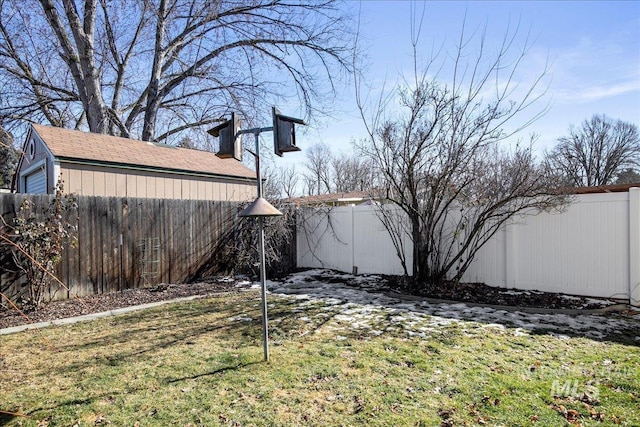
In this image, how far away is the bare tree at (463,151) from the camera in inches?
243

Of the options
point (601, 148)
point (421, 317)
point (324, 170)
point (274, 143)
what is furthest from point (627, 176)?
point (274, 143)

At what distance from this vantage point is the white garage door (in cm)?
816

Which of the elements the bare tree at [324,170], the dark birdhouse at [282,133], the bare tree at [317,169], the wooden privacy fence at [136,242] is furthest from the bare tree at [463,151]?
the bare tree at [317,169]

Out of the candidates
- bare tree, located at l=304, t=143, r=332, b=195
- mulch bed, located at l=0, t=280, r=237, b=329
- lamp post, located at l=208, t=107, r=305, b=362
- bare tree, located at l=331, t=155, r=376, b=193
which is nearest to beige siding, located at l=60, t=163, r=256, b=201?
mulch bed, located at l=0, t=280, r=237, b=329

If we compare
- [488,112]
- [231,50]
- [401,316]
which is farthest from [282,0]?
[401,316]

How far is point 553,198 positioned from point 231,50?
1187 cm

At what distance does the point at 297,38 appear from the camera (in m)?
13.1

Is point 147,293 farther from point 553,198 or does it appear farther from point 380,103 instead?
point 553,198

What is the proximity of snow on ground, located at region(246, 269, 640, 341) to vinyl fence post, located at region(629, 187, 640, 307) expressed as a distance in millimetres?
802

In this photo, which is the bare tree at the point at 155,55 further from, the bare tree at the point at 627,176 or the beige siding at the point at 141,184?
the bare tree at the point at 627,176

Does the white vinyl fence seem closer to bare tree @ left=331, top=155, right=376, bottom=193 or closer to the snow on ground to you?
the snow on ground

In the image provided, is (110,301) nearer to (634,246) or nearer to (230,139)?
(230,139)

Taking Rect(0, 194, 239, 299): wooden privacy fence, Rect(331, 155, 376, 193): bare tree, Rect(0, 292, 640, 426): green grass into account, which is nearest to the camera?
Rect(0, 292, 640, 426): green grass

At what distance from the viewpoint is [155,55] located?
13.1 meters
